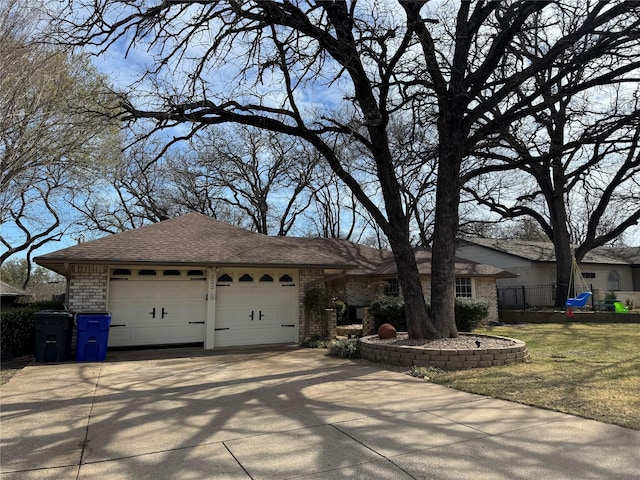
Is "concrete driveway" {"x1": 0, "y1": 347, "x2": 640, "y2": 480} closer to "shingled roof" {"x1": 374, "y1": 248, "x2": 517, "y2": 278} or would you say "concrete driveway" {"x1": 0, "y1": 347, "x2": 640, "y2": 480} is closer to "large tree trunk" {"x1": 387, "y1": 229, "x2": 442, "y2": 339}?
"large tree trunk" {"x1": 387, "y1": 229, "x2": 442, "y2": 339}

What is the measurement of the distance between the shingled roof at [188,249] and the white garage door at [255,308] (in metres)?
0.73

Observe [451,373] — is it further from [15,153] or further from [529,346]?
[15,153]

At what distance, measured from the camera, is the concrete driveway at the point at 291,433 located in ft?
12.9

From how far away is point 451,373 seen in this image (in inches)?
326

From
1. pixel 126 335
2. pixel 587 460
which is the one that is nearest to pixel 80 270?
pixel 126 335

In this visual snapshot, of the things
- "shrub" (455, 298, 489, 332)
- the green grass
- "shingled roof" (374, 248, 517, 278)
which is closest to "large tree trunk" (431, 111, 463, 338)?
the green grass

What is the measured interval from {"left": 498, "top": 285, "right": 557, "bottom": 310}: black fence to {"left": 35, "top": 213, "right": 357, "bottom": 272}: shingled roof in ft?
58.1

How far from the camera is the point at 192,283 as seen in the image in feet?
42.0

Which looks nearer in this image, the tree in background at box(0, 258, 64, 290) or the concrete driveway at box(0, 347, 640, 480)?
the concrete driveway at box(0, 347, 640, 480)

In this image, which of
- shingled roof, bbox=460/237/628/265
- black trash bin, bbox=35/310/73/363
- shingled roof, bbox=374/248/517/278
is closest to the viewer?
black trash bin, bbox=35/310/73/363

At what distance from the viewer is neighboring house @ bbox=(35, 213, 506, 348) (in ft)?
38.3

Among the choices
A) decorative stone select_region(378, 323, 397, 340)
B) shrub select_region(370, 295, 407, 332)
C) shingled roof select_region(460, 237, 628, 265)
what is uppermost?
shingled roof select_region(460, 237, 628, 265)

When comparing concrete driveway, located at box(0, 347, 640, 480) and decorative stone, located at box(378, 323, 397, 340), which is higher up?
decorative stone, located at box(378, 323, 397, 340)

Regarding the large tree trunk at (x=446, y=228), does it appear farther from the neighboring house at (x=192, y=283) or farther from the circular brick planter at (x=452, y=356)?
the neighboring house at (x=192, y=283)
